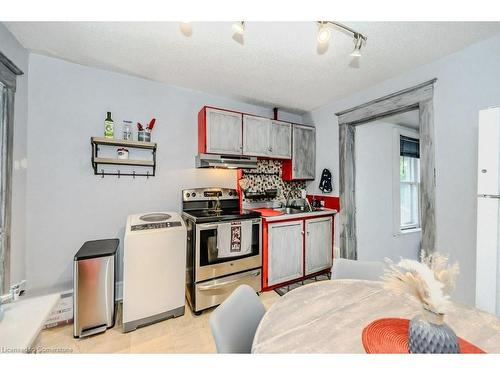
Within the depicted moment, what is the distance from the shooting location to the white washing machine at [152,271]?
188cm

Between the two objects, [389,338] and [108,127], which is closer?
[389,338]

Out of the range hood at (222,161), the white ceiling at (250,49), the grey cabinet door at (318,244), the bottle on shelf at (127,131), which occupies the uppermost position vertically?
the white ceiling at (250,49)

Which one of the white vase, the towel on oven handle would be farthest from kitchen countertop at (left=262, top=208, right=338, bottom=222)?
the white vase

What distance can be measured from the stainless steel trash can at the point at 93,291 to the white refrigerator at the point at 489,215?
276cm

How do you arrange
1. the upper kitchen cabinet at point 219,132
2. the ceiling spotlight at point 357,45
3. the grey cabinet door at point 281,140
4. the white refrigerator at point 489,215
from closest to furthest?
the white refrigerator at point 489,215 → the ceiling spotlight at point 357,45 → the upper kitchen cabinet at point 219,132 → the grey cabinet door at point 281,140

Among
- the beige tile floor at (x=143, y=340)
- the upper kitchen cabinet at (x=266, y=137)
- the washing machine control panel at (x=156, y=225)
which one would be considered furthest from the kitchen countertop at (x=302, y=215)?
the beige tile floor at (x=143, y=340)

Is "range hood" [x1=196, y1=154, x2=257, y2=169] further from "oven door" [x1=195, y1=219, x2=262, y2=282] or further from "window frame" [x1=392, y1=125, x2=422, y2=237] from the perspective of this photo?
"window frame" [x1=392, y1=125, x2=422, y2=237]

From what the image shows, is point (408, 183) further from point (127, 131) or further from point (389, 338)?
point (127, 131)

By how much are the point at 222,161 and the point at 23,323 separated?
2.08 metres

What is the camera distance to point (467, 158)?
1.89m

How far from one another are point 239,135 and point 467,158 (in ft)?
7.63

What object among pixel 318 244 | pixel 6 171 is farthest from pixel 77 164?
pixel 318 244

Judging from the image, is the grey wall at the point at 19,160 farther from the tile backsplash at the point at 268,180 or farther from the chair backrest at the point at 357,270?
the chair backrest at the point at 357,270

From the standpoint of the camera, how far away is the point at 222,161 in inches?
104
